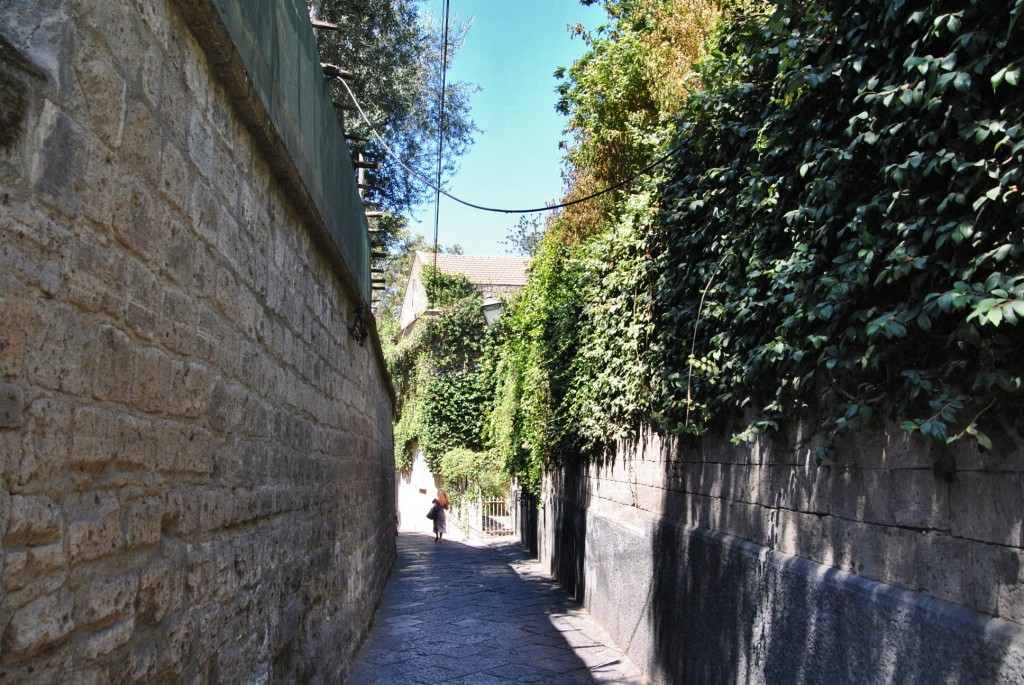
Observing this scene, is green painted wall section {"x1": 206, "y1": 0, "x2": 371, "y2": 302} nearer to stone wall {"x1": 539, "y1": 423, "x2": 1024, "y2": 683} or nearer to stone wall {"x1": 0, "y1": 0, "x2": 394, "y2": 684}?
stone wall {"x1": 0, "y1": 0, "x2": 394, "y2": 684}

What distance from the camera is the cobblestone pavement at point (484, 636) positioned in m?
6.90

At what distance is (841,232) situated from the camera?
11.7 ft

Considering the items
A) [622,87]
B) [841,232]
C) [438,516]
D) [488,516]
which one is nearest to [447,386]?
[488,516]

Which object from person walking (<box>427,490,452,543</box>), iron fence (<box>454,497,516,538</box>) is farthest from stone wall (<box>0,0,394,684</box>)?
iron fence (<box>454,497,516,538</box>)

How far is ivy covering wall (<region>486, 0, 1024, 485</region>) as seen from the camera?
278cm

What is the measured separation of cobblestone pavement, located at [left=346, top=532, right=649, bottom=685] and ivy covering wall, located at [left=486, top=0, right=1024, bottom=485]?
7.26 feet

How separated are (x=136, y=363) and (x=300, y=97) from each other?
272 centimetres

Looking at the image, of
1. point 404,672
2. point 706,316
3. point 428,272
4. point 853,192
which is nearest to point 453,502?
point 428,272

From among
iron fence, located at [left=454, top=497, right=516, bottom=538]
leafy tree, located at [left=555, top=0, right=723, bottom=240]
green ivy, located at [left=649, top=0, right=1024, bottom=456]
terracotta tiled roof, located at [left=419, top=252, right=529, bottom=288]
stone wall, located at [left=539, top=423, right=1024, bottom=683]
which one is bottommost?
iron fence, located at [left=454, top=497, right=516, bottom=538]

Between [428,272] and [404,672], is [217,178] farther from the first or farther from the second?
[428,272]

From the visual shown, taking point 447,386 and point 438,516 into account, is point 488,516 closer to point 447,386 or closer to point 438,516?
point 438,516

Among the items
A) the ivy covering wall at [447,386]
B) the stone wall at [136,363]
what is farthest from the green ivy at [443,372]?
the stone wall at [136,363]

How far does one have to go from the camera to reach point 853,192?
363 cm

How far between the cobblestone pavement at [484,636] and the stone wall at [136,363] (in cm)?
306
